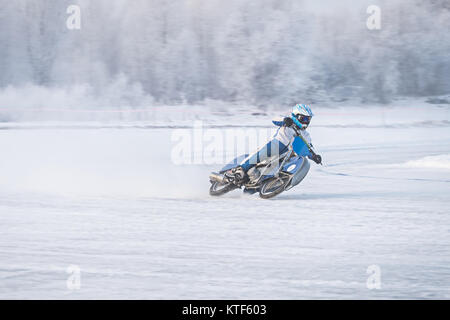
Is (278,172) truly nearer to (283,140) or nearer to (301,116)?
(283,140)

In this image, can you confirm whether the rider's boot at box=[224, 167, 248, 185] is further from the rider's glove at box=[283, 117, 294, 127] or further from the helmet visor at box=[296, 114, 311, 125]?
the helmet visor at box=[296, 114, 311, 125]

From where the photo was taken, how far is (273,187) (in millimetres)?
9375

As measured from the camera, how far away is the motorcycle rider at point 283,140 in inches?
364

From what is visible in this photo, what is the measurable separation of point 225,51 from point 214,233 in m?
37.8

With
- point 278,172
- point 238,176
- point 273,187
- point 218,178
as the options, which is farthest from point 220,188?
point 278,172

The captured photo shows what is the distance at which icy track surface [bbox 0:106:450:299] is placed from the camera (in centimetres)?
526

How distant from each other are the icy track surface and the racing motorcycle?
0.18 meters

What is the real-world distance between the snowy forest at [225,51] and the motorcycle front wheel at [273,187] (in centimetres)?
3025

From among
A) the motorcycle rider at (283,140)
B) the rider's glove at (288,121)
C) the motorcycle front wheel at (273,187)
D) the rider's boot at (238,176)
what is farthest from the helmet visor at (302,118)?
the rider's boot at (238,176)

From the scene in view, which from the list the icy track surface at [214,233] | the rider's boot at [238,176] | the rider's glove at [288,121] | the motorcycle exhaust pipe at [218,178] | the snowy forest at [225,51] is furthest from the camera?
the snowy forest at [225,51]

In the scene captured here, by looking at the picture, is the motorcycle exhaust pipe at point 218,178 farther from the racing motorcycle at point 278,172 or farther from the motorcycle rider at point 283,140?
the motorcycle rider at point 283,140

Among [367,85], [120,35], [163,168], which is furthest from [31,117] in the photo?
[163,168]

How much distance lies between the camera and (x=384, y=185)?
11.1 m

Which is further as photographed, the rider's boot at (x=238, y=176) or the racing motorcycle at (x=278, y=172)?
the rider's boot at (x=238, y=176)
